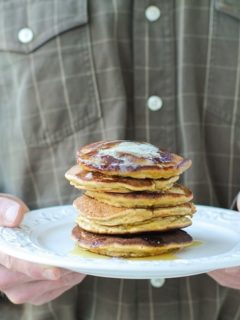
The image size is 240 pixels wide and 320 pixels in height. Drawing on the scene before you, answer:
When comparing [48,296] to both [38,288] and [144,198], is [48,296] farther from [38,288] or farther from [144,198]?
[144,198]

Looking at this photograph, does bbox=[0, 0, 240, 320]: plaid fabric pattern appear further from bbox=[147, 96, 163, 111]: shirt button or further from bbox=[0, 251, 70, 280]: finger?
bbox=[0, 251, 70, 280]: finger

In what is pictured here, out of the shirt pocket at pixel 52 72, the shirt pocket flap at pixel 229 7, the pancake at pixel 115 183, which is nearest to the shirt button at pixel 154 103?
the shirt pocket at pixel 52 72

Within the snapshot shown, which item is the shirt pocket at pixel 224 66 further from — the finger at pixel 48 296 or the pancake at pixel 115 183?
the finger at pixel 48 296

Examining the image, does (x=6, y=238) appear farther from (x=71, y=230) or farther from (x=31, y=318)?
(x=31, y=318)

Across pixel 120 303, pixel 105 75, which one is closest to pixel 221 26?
pixel 105 75

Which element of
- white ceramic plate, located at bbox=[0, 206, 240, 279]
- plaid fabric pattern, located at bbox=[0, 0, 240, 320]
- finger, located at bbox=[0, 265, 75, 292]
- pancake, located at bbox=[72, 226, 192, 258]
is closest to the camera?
white ceramic plate, located at bbox=[0, 206, 240, 279]

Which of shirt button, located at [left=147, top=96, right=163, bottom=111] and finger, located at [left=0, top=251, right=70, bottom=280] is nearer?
finger, located at [left=0, top=251, right=70, bottom=280]

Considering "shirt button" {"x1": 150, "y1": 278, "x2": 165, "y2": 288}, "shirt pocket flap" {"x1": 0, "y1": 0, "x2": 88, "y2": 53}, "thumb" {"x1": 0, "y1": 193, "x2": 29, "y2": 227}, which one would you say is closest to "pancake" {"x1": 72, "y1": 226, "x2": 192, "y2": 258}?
"thumb" {"x1": 0, "y1": 193, "x2": 29, "y2": 227}
